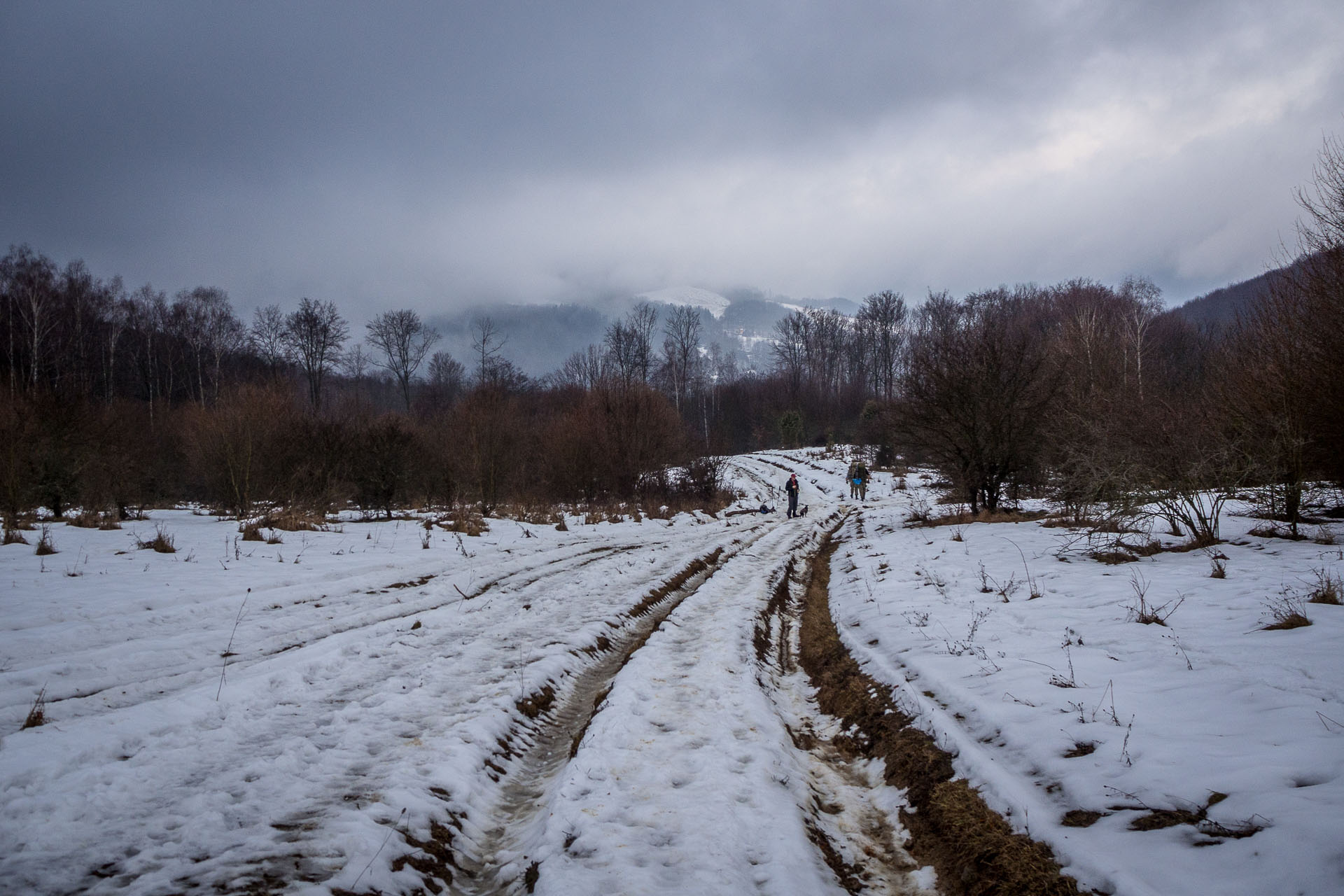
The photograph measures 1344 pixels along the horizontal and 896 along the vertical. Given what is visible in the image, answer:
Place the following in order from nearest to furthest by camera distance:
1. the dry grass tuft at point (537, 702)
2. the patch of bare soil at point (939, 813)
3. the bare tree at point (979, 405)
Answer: the patch of bare soil at point (939, 813) < the dry grass tuft at point (537, 702) < the bare tree at point (979, 405)

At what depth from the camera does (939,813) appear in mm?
3664

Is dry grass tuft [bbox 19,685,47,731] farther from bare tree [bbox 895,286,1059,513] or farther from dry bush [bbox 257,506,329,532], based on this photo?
bare tree [bbox 895,286,1059,513]

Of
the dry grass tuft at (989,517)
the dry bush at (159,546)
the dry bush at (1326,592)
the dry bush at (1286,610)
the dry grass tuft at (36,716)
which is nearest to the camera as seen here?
the dry grass tuft at (36,716)

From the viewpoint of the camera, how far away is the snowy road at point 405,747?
9.75ft

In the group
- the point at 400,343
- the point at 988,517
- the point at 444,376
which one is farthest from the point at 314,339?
the point at 988,517

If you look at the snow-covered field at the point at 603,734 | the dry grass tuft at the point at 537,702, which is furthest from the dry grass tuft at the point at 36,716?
the dry grass tuft at the point at 537,702

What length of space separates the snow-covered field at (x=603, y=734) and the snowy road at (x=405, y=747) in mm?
23

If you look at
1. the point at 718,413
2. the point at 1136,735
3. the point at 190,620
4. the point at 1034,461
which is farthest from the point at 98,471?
the point at 718,413

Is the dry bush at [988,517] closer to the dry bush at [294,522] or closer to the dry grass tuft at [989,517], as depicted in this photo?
the dry grass tuft at [989,517]

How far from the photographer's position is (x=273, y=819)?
126 inches

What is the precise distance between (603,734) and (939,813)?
237cm

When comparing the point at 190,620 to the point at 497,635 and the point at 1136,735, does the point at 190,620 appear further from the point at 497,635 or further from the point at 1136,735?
the point at 1136,735

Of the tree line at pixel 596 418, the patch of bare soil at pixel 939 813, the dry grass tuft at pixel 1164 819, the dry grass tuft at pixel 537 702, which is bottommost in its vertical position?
the patch of bare soil at pixel 939 813

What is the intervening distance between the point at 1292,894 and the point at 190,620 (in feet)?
28.8
